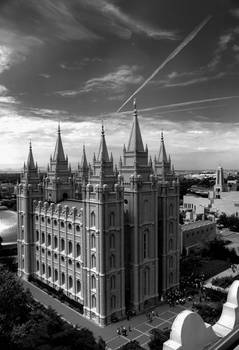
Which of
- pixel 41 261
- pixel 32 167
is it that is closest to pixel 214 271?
pixel 41 261

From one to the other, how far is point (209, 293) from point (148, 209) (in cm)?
1302

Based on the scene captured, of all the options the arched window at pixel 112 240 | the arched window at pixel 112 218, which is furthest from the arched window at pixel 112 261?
the arched window at pixel 112 218

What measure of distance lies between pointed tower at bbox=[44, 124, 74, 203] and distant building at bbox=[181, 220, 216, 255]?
81.8 ft

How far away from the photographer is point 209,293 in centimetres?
3834


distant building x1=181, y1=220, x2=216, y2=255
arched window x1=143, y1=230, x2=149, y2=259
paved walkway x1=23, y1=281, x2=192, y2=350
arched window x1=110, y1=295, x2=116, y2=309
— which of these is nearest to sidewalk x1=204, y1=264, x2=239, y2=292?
paved walkway x1=23, y1=281, x2=192, y2=350

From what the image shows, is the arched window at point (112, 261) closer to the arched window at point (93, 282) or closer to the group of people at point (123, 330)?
the arched window at point (93, 282)

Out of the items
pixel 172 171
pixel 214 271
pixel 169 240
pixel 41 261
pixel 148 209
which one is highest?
pixel 172 171

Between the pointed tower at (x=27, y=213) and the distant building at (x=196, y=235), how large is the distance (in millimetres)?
27976

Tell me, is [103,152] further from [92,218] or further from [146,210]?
[146,210]

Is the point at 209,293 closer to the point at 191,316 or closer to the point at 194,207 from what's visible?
the point at 191,316

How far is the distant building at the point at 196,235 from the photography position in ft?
195

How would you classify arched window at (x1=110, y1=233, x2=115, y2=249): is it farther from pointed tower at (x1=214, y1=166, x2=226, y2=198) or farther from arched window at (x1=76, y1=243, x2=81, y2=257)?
pointed tower at (x1=214, y1=166, x2=226, y2=198)

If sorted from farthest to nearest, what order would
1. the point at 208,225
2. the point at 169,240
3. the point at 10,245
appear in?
the point at 208,225 < the point at 10,245 < the point at 169,240

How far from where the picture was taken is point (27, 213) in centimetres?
4447
